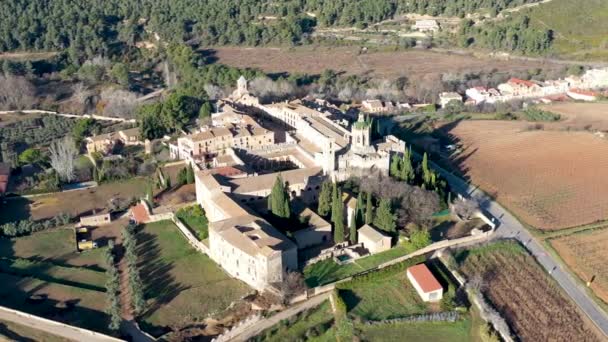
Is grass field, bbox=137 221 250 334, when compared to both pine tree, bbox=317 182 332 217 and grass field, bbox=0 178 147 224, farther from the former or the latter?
pine tree, bbox=317 182 332 217

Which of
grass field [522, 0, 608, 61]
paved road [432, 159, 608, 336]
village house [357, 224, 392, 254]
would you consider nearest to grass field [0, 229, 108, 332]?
village house [357, 224, 392, 254]

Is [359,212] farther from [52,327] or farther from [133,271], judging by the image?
[52,327]

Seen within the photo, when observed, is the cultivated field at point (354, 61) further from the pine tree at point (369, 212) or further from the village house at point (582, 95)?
the pine tree at point (369, 212)

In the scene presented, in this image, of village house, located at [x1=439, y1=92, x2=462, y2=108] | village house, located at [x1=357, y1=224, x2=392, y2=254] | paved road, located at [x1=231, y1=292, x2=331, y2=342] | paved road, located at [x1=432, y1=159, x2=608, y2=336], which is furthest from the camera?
village house, located at [x1=439, y1=92, x2=462, y2=108]

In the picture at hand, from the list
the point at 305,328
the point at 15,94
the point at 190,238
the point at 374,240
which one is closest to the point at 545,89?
the point at 374,240

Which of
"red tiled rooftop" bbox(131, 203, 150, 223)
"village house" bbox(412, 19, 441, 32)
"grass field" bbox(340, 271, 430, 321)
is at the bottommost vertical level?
"grass field" bbox(340, 271, 430, 321)

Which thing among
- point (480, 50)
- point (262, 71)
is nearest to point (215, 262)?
point (262, 71)

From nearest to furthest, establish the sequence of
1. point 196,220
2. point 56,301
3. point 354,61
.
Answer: point 56,301
point 196,220
point 354,61

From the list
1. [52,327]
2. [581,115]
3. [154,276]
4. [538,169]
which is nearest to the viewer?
[52,327]
